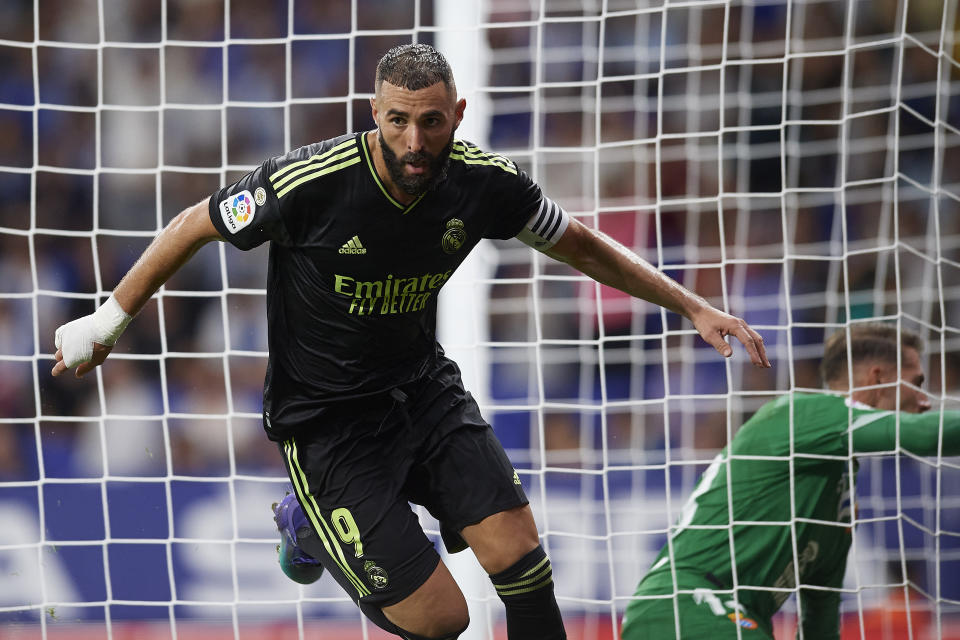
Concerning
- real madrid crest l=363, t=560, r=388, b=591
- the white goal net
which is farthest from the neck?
the white goal net

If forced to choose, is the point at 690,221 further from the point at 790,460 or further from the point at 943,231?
the point at 790,460

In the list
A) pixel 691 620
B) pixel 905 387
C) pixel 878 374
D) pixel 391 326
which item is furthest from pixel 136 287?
pixel 905 387

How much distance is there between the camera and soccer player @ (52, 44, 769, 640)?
107 inches

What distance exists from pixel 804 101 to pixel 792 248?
69cm

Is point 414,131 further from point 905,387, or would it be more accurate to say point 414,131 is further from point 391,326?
point 905,387

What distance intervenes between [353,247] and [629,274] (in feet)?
2.51

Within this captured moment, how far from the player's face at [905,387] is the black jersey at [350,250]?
166cm

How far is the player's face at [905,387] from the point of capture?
3945 mm

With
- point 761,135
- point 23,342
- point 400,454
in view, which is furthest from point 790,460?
point 23,342

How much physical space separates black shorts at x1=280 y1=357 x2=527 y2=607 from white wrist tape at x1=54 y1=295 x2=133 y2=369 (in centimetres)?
56

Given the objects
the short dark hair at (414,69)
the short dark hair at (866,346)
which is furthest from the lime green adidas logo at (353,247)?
the short dark hair at (866,346)

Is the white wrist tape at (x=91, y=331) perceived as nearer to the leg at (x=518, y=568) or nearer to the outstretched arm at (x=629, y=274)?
the leg at (x=518, y=568)

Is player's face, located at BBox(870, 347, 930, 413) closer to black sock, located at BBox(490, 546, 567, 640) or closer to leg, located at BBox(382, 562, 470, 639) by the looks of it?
black sock, located at BBox(490, 546, 567, 640)

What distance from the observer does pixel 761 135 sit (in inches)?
210
